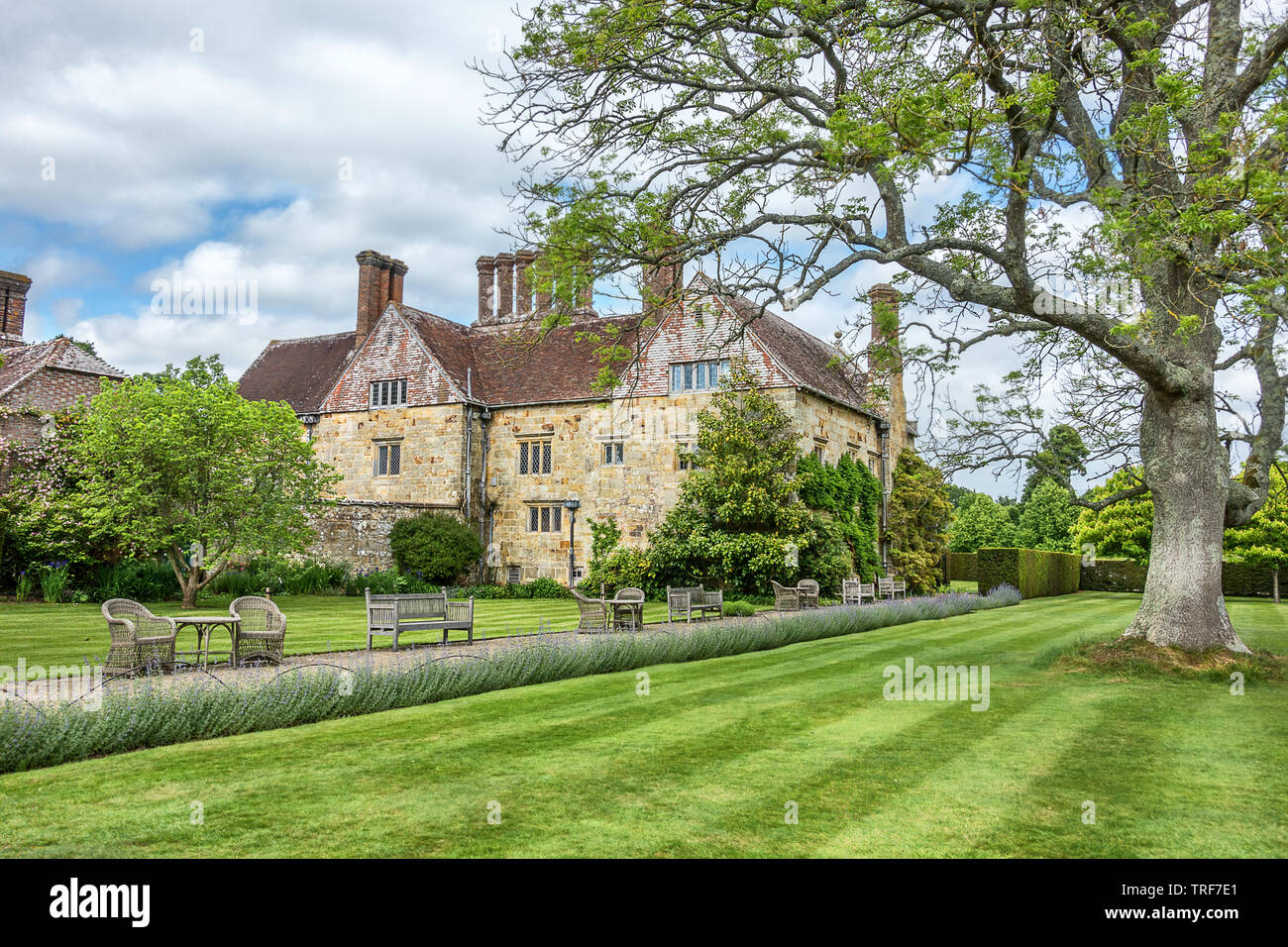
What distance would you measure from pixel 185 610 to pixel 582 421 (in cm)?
1513

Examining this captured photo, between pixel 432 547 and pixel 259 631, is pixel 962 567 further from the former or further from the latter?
pixel 259 631

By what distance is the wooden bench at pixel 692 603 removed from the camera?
785 inches

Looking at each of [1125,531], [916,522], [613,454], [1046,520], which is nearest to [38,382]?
[613,454]

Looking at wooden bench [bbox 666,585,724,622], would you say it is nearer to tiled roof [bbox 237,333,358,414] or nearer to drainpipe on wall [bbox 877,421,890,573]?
drainpipe on wall [bbox 877,421,890,573]

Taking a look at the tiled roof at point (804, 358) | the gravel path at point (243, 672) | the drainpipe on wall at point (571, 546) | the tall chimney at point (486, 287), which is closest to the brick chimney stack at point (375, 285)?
the tall chimney at point (486, 287)

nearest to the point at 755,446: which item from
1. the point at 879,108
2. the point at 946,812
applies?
the point at 879,108

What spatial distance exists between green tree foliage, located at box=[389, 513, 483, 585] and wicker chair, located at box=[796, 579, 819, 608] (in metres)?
12.0

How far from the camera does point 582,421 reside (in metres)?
31.8

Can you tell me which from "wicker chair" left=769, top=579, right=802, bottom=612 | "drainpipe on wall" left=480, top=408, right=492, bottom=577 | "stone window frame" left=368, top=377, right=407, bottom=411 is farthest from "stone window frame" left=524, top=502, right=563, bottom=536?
"wicker chair" left=769, top=579, right=802, bottom=612

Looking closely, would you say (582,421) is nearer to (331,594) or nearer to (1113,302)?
(331,594)

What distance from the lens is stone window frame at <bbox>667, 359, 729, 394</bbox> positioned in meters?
29.2

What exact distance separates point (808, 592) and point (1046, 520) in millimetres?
41973

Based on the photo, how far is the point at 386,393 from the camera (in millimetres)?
34031

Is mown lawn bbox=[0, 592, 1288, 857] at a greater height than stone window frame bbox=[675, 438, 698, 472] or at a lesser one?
lesser
